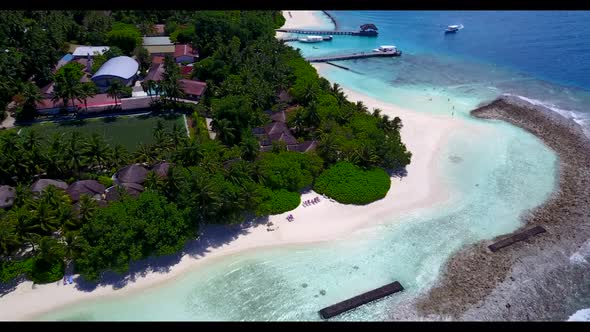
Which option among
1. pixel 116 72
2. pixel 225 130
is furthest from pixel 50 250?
pixel 116 72

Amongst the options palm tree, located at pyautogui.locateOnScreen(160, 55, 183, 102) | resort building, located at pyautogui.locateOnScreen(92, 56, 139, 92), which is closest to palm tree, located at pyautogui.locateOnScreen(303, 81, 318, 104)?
palm tree, located at pyautogui.locateOnScreen(160, 55, 183, 102)

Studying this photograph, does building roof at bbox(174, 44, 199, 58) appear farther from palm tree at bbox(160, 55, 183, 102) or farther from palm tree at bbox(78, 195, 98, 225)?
palm tree at bbox(78, 195, 98, 225)

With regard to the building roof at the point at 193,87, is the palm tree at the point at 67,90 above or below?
above

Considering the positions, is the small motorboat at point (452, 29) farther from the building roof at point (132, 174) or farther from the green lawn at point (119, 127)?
the building roof at point (132, 174)

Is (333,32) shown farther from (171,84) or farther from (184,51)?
(171,84)

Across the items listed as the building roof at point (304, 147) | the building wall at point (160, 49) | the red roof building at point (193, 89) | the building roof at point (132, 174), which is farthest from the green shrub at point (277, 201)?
the building wall at point (160, 49)

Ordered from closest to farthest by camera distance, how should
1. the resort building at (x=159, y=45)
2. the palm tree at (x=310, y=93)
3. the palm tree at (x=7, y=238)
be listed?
1. the palm tree at (x=7, y=238)
2. the palm tree at (x=310, y=93)
3. the resort building at (x=159, y=45)
